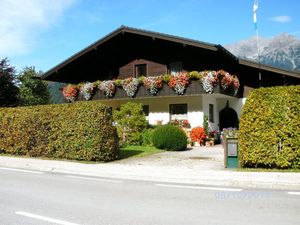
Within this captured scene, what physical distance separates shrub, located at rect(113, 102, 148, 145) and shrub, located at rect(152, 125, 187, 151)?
2621 millimetres

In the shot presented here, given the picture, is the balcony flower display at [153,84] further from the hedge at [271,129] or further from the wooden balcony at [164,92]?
the hedge at [271,129]

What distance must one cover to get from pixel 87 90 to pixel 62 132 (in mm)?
11906

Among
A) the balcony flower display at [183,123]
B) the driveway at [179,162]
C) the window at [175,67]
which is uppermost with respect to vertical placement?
the window at [175,67]

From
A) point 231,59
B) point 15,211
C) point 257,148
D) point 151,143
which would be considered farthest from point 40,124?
point 231,59

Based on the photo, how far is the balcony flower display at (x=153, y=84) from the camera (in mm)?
25703

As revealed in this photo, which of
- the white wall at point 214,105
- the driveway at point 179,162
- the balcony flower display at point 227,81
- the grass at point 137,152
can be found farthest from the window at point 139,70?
the driveway at point 179,162

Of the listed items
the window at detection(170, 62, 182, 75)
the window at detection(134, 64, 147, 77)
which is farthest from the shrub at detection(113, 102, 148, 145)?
the window at detection(134, 64, 147, 77)

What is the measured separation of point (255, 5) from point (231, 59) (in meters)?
7.64

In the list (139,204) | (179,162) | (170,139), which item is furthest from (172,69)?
(139,204)

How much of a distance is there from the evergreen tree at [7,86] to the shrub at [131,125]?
11.7 m

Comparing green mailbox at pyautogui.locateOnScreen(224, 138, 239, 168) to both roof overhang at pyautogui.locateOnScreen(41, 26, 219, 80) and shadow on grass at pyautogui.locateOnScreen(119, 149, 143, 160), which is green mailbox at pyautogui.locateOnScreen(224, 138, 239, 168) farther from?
roof overhang at pyautogui.locateOnScreen(41, 26, 219, 80)

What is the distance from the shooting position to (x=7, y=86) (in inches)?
1240

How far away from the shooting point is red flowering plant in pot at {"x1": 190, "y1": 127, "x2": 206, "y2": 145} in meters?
24.3

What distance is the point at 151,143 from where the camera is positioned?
22531 mm
